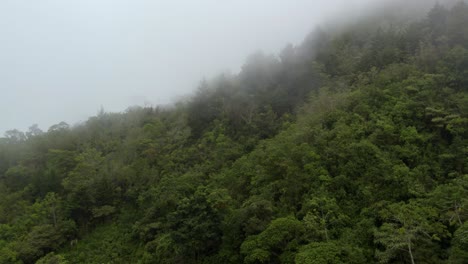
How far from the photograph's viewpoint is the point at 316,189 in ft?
69.4

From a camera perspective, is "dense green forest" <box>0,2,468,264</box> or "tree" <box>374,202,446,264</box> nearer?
"tree" <box>374,202,446,264</box>

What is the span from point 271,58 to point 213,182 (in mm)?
23368

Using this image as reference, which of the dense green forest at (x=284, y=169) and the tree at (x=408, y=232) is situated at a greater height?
the dense green forest at (x=284, y=169)

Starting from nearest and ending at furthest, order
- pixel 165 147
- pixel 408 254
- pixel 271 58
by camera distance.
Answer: pixel 408 254 → pixel 165 147 → pixel 271 58

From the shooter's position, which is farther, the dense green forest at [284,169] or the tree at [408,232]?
the dense green forest at [284,169]

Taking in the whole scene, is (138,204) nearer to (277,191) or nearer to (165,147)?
(165,147)

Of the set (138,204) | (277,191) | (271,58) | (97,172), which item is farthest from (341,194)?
(271,58)

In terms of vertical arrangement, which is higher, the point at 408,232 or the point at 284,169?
the point at 284,169

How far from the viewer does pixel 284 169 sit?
23.5 m

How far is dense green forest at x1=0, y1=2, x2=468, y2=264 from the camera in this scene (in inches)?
690

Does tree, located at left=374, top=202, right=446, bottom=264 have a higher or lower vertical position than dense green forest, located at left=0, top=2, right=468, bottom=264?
lower

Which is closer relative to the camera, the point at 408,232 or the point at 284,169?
the point at 408,232

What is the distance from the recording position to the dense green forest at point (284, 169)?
57.5 ft

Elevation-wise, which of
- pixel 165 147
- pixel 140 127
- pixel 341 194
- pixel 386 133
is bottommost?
pixel 341 194
